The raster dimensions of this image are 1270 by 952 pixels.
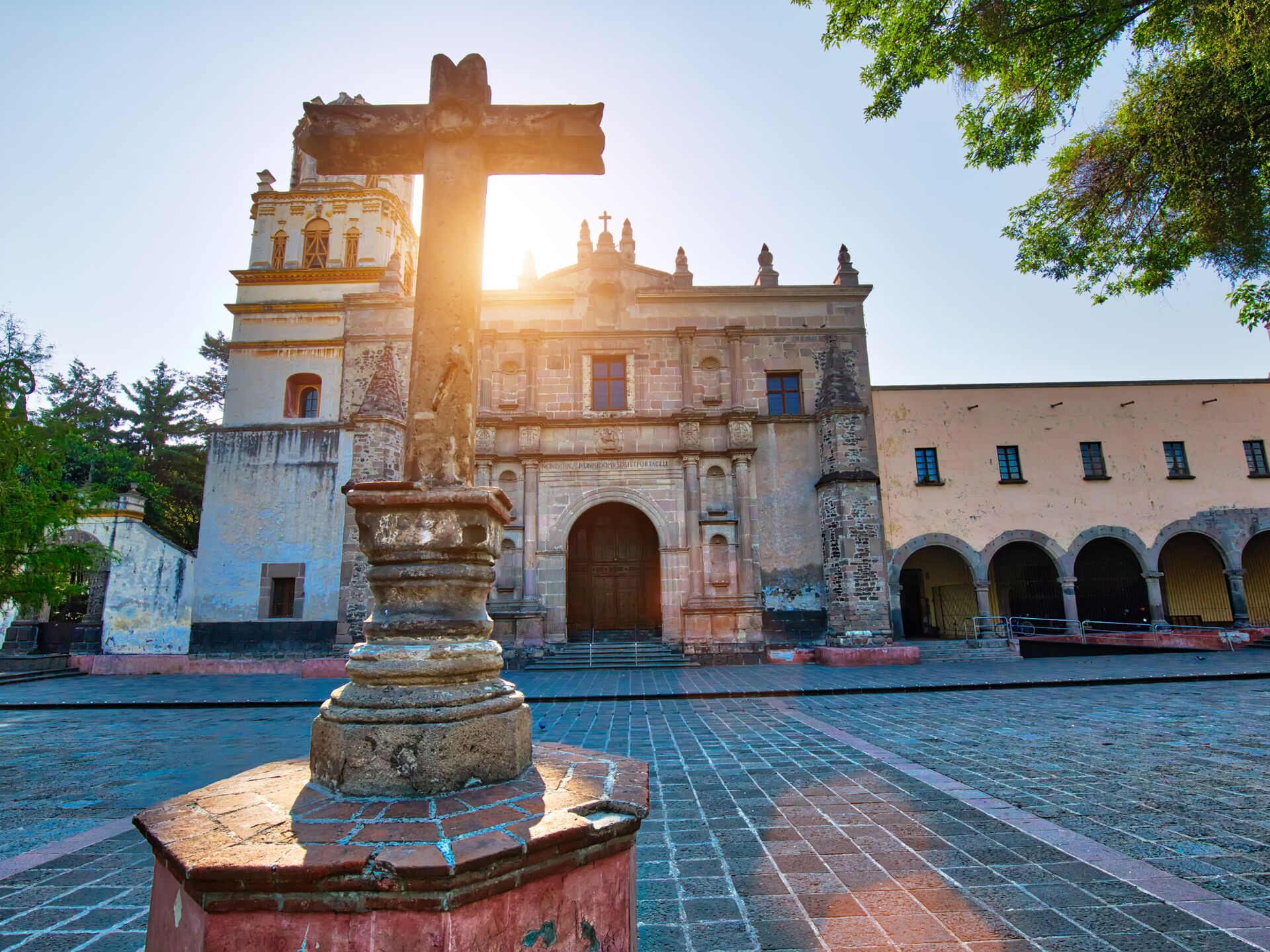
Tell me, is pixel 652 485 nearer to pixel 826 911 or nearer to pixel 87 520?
pixel 826 911

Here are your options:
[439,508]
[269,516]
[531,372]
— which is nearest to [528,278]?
[531,372]

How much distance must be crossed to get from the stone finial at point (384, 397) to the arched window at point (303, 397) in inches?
108

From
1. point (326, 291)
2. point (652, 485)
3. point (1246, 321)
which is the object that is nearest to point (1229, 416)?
point (1246, 321)

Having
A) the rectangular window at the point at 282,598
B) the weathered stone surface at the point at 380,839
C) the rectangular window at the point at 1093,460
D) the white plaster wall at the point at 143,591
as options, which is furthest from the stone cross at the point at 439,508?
the rectangular window at the point at 1093,460

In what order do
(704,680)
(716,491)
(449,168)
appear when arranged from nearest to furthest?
(449,168) < (704,680) < (716,491)

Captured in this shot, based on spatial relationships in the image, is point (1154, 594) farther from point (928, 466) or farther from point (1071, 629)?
point (928, 466)

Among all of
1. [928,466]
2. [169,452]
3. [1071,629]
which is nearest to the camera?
[1071,629]

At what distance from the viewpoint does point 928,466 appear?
19109 mm

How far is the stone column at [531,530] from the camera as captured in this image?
670 inches

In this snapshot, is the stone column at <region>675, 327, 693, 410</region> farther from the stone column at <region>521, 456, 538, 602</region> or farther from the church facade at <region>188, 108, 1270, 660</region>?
the stone column at <region>521, 456, 538, 602</region>

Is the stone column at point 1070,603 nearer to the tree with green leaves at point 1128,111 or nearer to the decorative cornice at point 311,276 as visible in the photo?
the tree with green leaves at point 1128,111

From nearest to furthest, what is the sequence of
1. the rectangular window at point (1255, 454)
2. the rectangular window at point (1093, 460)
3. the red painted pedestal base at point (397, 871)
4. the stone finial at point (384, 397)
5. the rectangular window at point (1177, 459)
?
the red painted pedestal base at point (397, 871), the stone finial at point (384, 397), the rectangular window at point (1093, 460), the rectangular window at point (1177, 459), the rectangular window at point (1255, 454)

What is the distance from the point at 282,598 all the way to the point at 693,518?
11.6m

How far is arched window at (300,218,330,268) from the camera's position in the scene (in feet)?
67.6
